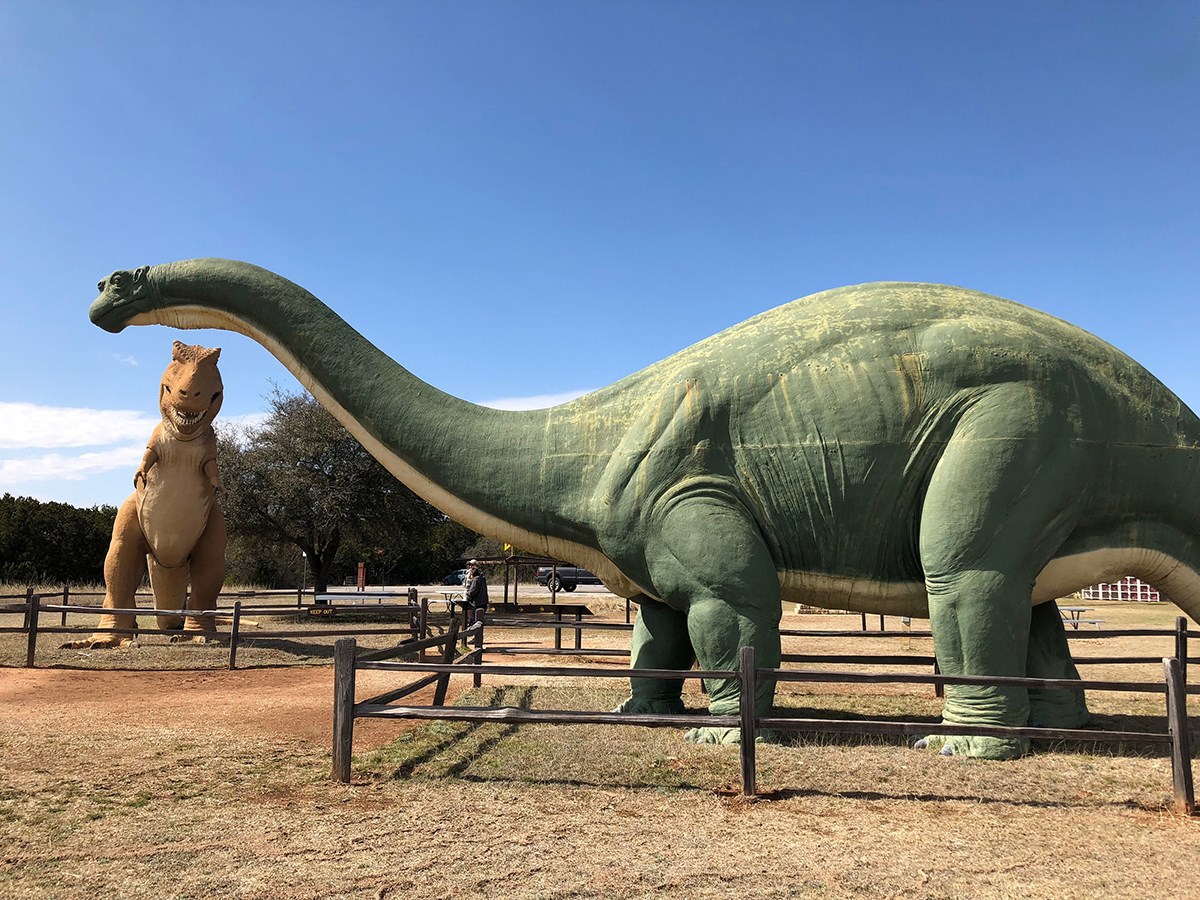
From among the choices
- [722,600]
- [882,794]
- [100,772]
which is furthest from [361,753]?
[882,794]

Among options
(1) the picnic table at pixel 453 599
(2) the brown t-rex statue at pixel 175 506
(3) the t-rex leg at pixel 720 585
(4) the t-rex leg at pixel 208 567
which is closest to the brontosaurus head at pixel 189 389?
(2) the brown t-rex statue at pixel 175 506

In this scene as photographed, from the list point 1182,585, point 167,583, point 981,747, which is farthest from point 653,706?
point 167,583

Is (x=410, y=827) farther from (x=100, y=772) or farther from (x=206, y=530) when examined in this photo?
(x=206, y=530)

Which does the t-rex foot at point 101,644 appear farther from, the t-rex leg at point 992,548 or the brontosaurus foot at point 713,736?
the t-rex leg at point 992,548

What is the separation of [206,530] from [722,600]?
1077cm

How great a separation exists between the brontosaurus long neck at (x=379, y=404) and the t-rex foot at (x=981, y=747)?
10.4 feet

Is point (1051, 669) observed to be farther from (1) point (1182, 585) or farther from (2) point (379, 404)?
(2) point (379, 404)

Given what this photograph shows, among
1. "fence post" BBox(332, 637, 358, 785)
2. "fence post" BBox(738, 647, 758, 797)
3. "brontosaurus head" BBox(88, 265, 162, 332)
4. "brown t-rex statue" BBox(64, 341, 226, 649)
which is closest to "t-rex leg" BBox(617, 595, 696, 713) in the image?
"fence post" BBox(738, 647, 758, 797)

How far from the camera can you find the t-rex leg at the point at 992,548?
18.4 feet

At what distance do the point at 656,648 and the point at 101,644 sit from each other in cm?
993

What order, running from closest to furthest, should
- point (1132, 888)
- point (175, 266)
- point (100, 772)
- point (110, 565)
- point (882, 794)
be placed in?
1. point (1132, 888)
2. point (882, 794)
3. point (100, 772)
4. point (175, 266)
5. point (110, 565)

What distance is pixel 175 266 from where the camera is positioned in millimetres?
6887

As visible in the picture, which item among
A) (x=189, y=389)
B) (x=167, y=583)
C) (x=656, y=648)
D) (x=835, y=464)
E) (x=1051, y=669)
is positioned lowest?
(x=1051, y=669)

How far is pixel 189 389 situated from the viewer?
13.3 metres
